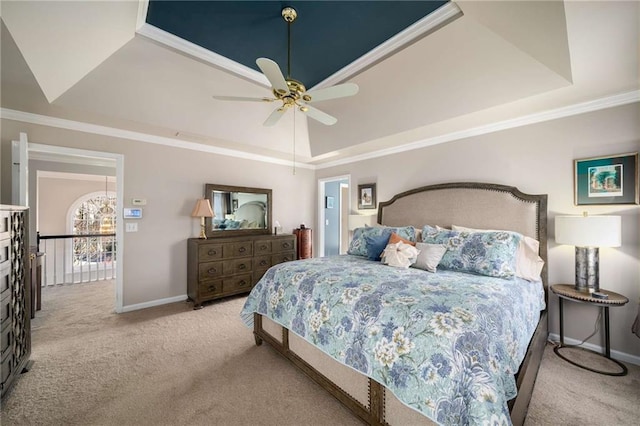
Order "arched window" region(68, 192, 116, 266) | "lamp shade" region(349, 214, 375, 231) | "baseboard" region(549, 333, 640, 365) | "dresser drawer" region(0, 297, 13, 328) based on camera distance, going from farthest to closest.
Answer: "arched window" region(68, 192, 116, 266)
"lamp shade" region(349, 214, 375, 231)
"baseboard" region(549, 333, 640, 365)
"dresser drawer" region(0, 297, 13, 328)

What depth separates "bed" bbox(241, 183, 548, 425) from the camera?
1199mm

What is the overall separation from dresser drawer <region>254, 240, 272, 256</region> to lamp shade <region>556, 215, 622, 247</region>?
3.71 meters

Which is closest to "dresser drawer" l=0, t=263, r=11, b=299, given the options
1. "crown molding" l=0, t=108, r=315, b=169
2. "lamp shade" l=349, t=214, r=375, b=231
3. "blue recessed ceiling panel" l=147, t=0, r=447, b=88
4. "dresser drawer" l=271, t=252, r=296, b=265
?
"crown molding" l=0, t=108, r=315, b=169

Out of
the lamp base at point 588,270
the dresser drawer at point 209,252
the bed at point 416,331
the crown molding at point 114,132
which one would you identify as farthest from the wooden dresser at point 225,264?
the lamp base at point 588,270

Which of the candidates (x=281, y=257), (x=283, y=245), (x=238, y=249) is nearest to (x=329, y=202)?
(x=283, y=245)

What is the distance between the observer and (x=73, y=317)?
3266mm

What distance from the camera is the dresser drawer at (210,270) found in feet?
11.9

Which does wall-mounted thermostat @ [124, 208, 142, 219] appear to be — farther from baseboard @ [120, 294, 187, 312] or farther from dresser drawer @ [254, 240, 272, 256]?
dresser drawer @ [254, 240, 272, 256]

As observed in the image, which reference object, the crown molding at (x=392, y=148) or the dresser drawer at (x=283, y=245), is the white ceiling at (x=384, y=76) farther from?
the dresser drawer at (x=283, y=245)

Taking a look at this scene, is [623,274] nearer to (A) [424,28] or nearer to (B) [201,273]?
(A) [424,28]

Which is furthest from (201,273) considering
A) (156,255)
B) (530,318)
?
(530,318)

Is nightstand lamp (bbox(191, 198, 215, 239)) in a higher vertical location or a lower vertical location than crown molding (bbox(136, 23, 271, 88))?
lower

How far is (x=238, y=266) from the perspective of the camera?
3980 millimetres

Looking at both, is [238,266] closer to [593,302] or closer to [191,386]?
[191,386]
